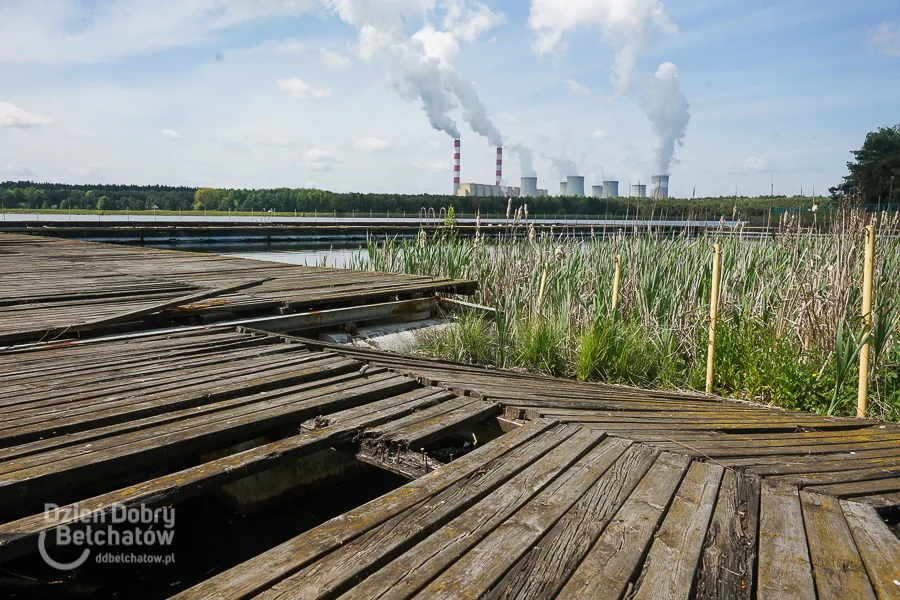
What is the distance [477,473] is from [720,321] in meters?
2.91

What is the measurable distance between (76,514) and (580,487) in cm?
129

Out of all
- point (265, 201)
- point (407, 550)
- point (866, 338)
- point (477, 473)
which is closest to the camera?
point (407, 550)

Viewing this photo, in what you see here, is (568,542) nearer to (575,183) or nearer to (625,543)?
(625,543)

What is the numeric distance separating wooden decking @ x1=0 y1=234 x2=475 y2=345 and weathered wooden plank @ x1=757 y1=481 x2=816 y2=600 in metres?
3.36

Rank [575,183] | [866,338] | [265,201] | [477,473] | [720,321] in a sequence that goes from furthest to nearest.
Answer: [575,183], [265,201], [720,321], [866,338], [477,473]

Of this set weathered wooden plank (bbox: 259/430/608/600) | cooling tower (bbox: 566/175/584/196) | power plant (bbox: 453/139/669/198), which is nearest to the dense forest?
power plant (bbox: 453/139/669/198)

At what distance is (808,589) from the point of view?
136 centimetres

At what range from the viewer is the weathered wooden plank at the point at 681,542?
133cm

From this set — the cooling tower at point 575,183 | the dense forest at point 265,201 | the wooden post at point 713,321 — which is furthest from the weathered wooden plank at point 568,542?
the cooling tower at point 575,183

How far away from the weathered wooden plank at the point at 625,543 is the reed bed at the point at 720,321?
6.82 feet

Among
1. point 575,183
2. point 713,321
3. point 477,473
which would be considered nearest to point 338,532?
point 477,473

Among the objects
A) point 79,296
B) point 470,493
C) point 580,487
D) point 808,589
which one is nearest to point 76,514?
point 470,493

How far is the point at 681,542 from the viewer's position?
152 cm

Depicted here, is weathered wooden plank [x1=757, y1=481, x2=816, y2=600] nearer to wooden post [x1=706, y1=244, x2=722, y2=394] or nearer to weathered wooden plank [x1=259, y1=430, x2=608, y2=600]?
weathered wooden plank [x1=259, y1=430, x2=608, y2=600]
